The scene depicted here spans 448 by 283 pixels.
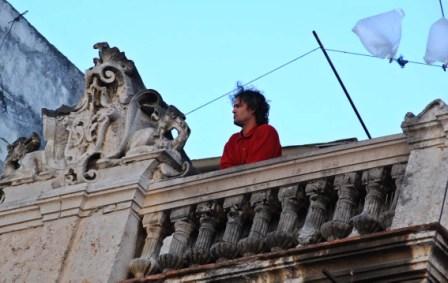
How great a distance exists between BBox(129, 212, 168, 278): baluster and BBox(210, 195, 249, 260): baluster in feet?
1.84

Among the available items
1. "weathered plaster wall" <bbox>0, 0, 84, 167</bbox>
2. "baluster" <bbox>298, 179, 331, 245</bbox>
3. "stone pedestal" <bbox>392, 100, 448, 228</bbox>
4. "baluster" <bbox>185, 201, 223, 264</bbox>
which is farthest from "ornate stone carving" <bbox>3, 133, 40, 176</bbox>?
"weathered plaster wall" <bbox>0, 0, 84, 167</bbox>

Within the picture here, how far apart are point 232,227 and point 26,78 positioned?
8.37m

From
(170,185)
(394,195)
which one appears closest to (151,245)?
(170,185)

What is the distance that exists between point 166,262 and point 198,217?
1.47 feet

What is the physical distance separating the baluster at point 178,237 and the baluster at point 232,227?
320 millimetres

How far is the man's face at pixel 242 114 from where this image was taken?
1206 cm

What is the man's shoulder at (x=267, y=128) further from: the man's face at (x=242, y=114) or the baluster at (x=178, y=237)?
the baluster at (x=178, y=237)

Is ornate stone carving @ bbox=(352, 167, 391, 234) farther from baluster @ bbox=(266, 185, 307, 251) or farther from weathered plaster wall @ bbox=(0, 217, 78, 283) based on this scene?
weathered plaster wall @ bbox=(0, 217, 78, 283)

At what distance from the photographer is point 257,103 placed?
12109mm

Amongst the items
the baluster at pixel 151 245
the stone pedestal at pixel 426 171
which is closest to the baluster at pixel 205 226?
the baluster at pixel 151 245

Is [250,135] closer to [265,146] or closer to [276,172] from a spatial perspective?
Result: [265,146]

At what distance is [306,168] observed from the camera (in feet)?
35.3

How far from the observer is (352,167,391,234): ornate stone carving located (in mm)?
10084

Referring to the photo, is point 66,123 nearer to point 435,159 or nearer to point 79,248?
point 79,248
